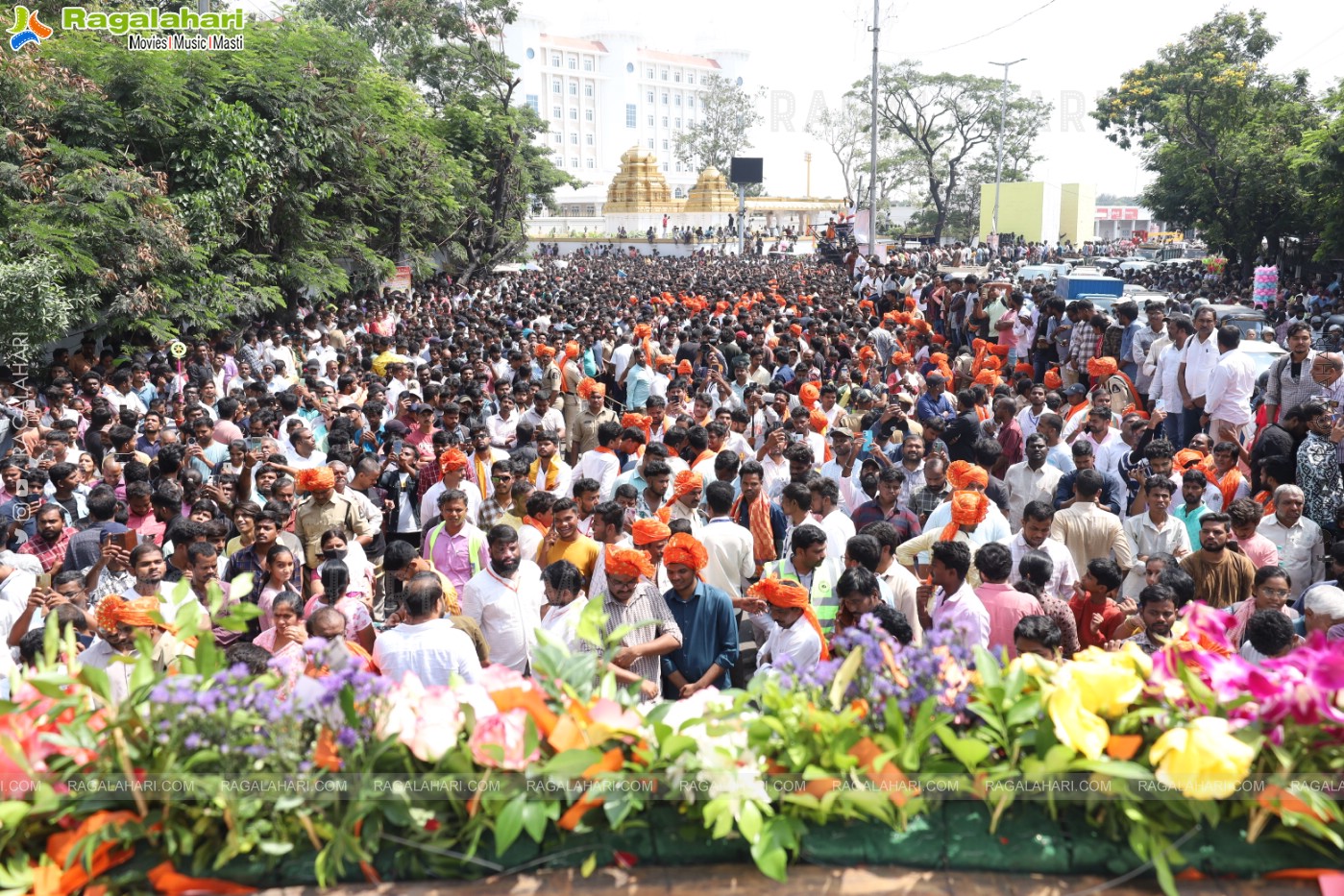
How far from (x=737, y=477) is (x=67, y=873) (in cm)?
543

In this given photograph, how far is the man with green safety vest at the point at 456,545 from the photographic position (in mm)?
6156

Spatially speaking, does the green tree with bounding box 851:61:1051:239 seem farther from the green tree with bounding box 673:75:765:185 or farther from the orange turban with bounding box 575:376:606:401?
the orange turban with bounding box 575:376:606:401

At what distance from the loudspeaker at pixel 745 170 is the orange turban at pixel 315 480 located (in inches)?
1618

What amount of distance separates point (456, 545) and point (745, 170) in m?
42.1

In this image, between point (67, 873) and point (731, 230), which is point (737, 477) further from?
point (731, 230)

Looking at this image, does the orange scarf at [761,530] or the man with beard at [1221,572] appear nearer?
the man with beard at [1221,572]

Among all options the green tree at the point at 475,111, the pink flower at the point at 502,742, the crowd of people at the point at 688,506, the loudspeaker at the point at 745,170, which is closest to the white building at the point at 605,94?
the loudspeaker at the point at 745,170

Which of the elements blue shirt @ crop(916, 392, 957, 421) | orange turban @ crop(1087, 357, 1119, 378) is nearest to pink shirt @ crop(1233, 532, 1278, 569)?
blue shirt @ crop(916, 392, 957, 421)

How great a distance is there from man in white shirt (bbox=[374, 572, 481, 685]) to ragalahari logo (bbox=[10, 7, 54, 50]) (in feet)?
42.9

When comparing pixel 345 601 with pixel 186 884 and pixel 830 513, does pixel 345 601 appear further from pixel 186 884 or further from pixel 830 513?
pixel 186 884

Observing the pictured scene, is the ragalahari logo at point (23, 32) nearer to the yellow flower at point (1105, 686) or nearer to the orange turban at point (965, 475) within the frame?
the orange turban at point (965, 475)

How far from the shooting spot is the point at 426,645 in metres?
4.46

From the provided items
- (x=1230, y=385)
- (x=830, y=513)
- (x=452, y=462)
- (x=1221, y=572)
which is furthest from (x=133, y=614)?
(x=1230, y=385)

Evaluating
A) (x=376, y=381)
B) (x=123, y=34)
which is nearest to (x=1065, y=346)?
(x=376, y=381)
